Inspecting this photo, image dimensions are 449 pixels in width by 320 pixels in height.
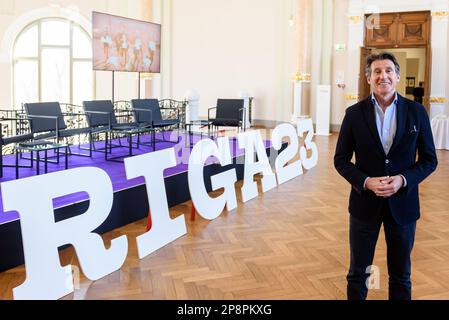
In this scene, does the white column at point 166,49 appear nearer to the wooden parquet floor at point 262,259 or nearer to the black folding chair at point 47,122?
the black folding chair at point 47,122

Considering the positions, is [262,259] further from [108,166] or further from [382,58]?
[108,166]

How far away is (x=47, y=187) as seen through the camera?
9.87 ft

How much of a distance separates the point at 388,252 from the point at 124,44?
7.06 m

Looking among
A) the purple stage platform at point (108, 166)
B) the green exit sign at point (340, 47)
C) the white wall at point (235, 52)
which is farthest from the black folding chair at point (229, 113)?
the green exit sign at point (340, 47)

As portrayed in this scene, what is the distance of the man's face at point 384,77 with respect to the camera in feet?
7.65

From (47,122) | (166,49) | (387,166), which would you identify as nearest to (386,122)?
(387,166)

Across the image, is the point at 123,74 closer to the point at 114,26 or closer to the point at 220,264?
the point at 114,26

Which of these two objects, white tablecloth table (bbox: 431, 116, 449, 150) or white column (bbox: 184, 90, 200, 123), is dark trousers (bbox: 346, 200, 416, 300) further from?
white tablecloth table (bbox: 431, 116, 449, 150)

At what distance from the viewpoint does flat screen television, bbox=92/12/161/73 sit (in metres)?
8.08

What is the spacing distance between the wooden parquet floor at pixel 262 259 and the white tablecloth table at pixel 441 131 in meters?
5.27

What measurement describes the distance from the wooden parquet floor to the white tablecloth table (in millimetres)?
5274

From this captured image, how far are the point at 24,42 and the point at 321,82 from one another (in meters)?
7.91

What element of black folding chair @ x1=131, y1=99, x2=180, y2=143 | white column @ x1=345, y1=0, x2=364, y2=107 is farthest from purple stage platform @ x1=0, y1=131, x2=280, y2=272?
white column @ x1=345, y1=0, x2=364, y2=107

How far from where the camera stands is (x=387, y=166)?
94.6 inches
